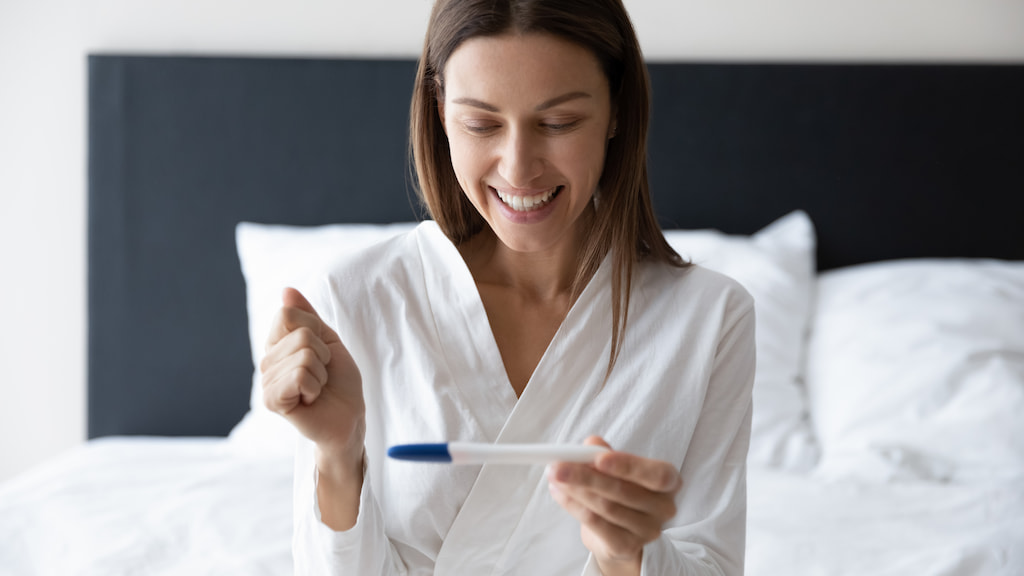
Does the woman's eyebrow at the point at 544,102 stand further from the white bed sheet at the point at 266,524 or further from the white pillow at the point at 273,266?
the white pillow at the point at 273,266

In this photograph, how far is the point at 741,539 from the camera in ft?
3.45

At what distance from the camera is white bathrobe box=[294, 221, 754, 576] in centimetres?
105

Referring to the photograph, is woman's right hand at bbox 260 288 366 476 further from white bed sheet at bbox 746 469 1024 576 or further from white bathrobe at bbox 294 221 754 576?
white bed sheet at bbox 746 469 1024 576

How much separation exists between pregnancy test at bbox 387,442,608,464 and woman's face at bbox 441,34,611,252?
0.36 metres

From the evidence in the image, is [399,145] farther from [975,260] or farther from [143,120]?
[975,260]

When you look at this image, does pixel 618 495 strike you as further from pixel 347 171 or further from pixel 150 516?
pixel 347 171

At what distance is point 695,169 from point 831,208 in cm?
36

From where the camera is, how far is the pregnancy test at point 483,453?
2.31ft

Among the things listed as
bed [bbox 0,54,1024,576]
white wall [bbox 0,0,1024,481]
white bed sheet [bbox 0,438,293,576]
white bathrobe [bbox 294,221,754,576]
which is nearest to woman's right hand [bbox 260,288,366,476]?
white bathrobe [bbox 294,221,754,576]

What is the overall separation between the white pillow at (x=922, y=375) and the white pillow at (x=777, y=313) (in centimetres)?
5

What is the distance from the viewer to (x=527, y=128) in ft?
3.20

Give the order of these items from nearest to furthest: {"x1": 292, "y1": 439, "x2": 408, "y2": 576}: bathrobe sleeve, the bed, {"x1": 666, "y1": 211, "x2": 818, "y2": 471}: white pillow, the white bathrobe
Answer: {"x1": 292, "y1": 439, "x2": 408, "y2": 576}: bathrobe sleeve
the white bathrobe
{"x1": 666, "y1": 211, "x2": 818, "y2": 471}: white pillow
the bed

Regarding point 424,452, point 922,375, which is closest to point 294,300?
point 424,452

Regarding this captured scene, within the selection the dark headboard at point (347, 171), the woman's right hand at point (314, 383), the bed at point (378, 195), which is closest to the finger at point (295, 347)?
the woman's right hand at point (314, 383)
